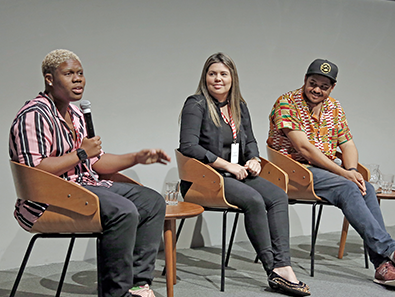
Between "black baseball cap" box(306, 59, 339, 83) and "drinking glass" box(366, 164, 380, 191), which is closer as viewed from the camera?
"black baseball cap" box(306, 59, 339, 83)

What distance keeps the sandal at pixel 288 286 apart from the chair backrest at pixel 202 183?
0.46 m

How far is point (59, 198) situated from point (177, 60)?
195 cm

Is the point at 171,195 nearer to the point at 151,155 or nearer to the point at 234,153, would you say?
the point at 234,153

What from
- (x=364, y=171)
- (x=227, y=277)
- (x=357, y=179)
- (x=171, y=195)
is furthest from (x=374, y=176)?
(x=171, y=195)

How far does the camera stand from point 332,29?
171 inches

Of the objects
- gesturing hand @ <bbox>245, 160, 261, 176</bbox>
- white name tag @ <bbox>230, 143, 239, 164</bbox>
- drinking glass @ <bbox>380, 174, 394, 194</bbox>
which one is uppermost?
white name tag @ <bbox>230, 143, 239, 164</bbox>

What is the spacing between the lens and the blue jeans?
2736 mm

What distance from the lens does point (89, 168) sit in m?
2.23

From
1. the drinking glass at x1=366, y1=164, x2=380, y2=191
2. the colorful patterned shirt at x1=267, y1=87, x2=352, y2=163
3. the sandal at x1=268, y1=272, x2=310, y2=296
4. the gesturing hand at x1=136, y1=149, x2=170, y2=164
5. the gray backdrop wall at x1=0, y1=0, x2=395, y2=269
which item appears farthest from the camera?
the drinking glass at x1=366, y1=164, x2=380, y2=191

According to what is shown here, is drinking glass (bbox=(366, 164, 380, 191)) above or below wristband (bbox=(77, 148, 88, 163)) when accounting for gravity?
below

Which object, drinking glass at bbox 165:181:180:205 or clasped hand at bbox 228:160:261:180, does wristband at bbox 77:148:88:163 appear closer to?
drinking glass at bbox 165:181:180:205

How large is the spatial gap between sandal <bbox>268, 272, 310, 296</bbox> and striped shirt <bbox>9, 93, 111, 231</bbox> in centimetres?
119

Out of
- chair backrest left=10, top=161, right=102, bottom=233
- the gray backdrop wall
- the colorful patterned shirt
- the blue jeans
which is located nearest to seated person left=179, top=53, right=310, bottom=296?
the colorful patterned shirt

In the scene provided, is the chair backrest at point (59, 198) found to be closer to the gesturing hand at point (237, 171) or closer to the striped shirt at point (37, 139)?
the striped shirt at point (37, 139)
